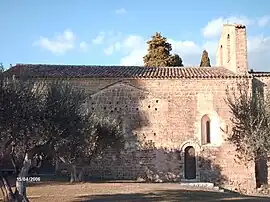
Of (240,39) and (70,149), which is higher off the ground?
(240,39)

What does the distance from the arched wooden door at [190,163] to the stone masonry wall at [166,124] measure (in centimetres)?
36

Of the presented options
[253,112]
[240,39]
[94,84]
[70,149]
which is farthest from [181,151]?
[70,149]

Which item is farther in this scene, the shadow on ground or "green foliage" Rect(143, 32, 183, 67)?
"green foliage" Rect(143, 32, 183, 67)

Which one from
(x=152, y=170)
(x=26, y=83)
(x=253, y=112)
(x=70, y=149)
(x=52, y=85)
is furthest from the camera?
(x=152, y=170)

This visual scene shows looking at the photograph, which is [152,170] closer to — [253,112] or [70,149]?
[253,112]

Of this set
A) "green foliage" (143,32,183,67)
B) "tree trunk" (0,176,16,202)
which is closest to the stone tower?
"green foliage" (143,32,183,67)

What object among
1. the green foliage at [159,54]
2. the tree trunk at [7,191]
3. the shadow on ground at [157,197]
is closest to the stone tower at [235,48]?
the green foliage at [159,54]

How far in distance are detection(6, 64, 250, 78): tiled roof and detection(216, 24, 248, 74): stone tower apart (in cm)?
77

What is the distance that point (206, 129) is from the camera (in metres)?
27.4

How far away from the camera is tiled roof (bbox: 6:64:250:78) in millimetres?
27188

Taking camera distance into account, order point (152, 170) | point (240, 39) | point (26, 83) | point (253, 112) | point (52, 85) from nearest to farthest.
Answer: point (26, 83) → point (52, 85) → point (253, 112) → point (152, 170) → point (240, 39)

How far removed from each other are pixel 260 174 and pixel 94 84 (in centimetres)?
1261

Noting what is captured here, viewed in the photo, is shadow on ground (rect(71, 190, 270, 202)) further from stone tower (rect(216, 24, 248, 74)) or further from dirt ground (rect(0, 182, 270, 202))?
stone tower (rect(216, 24, 248, 74))

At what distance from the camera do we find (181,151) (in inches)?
1052
